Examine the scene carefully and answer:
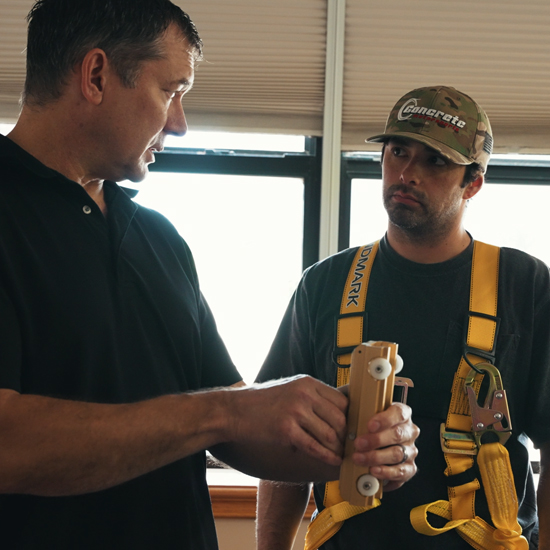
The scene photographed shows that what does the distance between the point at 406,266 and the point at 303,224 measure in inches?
39.2

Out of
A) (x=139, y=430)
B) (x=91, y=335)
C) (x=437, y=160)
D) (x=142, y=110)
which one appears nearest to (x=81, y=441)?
(x=139, y=430)

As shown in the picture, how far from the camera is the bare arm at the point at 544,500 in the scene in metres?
1.47

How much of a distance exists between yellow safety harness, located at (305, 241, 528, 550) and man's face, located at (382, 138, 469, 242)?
23 centimetres

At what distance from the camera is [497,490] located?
1390 mm

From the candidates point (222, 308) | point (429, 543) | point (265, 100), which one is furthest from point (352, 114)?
point (429, 543)

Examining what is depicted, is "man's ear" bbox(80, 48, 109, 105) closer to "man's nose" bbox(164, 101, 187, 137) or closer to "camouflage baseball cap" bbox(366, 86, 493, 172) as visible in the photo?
"man's nose" bbox(164, 101, 187, 137)

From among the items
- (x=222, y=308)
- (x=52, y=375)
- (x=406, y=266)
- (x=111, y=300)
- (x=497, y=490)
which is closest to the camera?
(x=52, y=375)

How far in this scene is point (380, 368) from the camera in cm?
90

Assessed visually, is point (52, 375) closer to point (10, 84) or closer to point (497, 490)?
point (497, 490)

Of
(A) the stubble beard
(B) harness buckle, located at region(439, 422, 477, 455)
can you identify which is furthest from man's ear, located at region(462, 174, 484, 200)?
(B) harness buckle, located at region(439, 422, 477, 455)

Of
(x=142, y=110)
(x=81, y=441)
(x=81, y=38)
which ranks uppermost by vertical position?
(x=81, y=38)

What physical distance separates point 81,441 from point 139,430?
0.08 m

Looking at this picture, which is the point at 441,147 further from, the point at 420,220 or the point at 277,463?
the point at 277,463

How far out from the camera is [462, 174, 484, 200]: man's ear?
5.62ft
